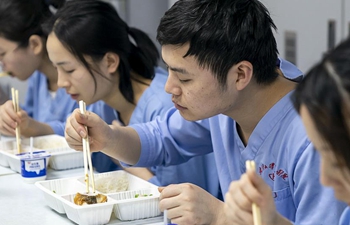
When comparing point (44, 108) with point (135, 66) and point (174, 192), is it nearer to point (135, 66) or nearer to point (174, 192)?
point (135, 66)

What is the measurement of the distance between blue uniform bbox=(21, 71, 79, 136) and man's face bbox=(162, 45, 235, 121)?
1101mm

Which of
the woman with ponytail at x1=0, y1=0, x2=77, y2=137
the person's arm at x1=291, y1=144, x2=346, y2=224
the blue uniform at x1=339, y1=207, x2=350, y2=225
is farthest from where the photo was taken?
the woman with ponytail at x1=0, y1=0, x2=77, y2=137

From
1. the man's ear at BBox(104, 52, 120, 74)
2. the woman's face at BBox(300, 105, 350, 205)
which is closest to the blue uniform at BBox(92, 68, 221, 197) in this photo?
the man's ear at BBox(104, 52, 120, 74)

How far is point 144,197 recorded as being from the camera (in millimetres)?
1650

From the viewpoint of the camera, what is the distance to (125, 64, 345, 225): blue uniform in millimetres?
1509

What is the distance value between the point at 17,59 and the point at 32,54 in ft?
0.22

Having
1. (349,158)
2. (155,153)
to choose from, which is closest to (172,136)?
(155,153)

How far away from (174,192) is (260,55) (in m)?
0.40

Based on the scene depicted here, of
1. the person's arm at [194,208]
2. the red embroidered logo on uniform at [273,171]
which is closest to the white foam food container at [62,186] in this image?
the person's arm at [194,208]

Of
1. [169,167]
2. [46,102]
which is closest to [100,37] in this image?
[169,167]

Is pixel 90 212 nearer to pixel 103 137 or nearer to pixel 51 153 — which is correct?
pixel 103 137

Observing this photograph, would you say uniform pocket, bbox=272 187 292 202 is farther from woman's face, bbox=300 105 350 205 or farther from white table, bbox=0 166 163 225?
woman's face, bbox=300 105 350 205

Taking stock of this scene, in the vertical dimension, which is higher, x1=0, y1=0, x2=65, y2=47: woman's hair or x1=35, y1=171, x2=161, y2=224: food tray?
x1=0, y1=0, x2=65, y2=47: woman's hair

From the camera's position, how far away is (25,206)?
5.93 feet
